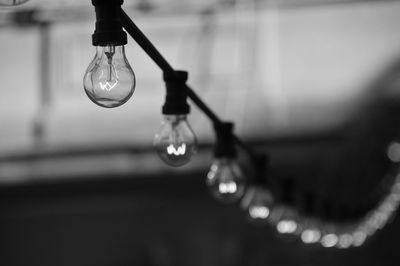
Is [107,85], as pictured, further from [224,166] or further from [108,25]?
[224,166]

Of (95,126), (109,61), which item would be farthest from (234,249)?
(109,61)

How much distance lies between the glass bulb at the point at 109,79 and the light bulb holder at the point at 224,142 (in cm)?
138

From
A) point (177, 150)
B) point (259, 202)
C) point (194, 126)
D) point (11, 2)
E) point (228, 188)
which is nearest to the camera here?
point (11, 2)

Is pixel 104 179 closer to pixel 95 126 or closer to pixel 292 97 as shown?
pixel 95 126

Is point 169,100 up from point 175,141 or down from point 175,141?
up

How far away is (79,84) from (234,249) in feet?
9.01

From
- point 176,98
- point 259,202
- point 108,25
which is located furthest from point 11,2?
point 259,202

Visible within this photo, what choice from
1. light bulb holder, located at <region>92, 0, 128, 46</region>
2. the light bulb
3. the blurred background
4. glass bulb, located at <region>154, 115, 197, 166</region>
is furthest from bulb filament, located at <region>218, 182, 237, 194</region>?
the blurred background

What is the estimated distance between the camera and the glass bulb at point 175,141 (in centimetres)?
256

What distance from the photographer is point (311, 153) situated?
1020 cm

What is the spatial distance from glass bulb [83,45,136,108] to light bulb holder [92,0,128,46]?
19mm

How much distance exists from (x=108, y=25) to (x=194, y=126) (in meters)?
7.81

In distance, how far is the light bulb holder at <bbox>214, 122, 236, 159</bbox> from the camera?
130 inches

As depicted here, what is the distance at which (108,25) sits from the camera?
196cm
